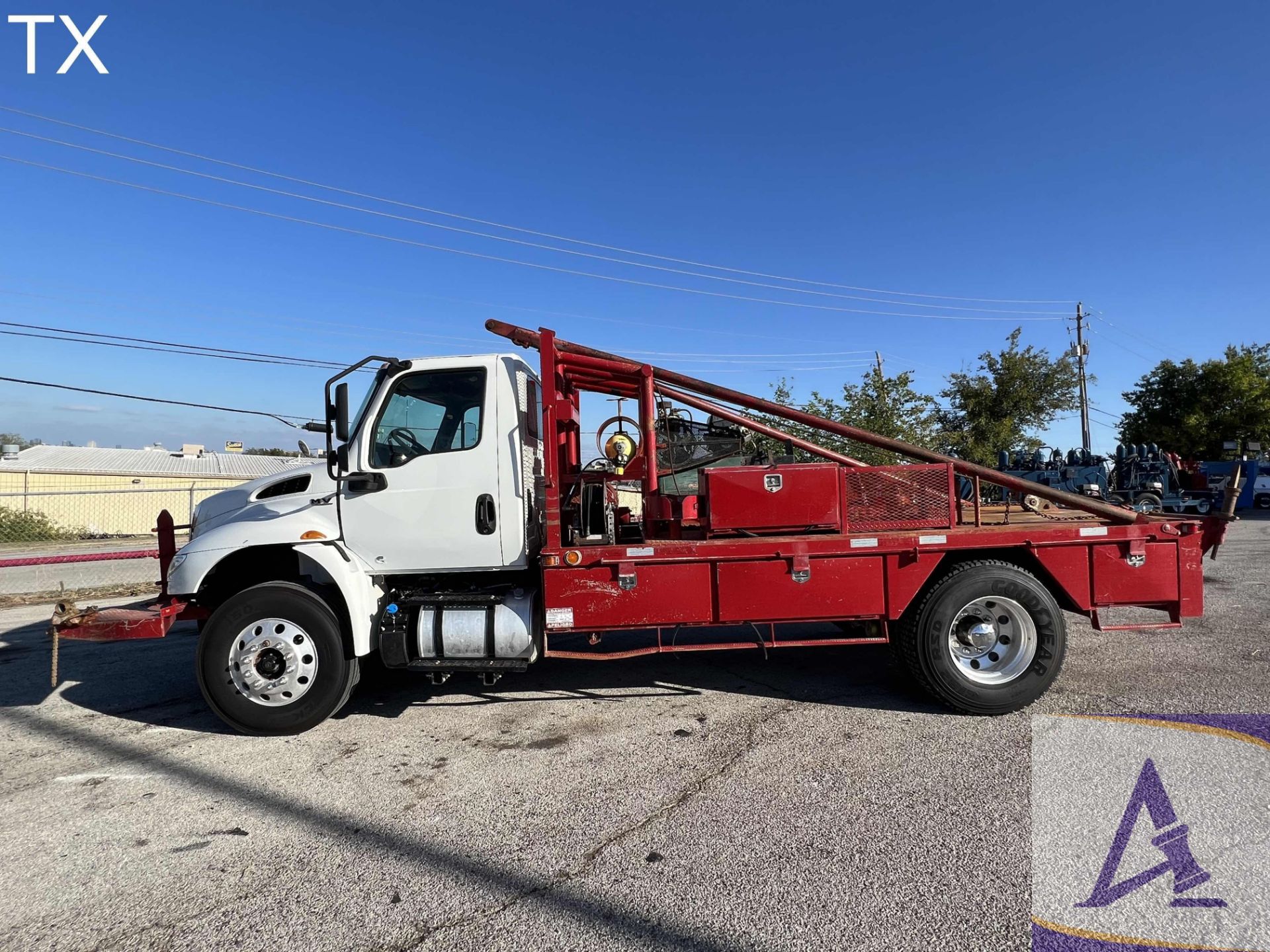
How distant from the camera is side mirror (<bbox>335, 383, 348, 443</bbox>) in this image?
4.38 m

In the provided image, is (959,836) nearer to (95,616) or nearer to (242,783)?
(242,783)

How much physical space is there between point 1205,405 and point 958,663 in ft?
116

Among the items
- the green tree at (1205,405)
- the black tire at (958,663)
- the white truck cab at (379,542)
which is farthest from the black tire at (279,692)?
the green tree at (1205,405)

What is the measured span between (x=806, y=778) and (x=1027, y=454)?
2267 centimetres

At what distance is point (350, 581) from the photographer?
468 centimetres

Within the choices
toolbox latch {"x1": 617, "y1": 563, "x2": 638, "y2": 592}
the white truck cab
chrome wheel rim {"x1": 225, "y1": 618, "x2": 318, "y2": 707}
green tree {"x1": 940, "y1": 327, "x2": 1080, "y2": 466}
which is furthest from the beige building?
green tree {"x1": 940, "y1": 327, "x2": 1080, "y2": 466}

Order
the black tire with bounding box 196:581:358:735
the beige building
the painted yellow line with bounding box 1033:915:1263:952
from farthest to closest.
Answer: the beige building, the black tire with bounding box 196:581:358:735, the painted yellow line with bounding box 1033:915:1263:952

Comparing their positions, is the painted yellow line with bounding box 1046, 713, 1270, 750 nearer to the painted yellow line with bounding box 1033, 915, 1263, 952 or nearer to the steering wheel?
the painted yellow line with bounding box 1033, 915, 1263, 952

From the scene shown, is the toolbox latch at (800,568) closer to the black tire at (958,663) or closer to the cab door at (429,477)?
the black tire at (958,663)

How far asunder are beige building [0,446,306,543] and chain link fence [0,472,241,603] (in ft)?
0.16

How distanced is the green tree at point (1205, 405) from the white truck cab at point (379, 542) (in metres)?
35.8

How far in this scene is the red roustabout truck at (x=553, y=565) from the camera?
459cm

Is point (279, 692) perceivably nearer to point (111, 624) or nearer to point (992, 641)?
point (111, 624)

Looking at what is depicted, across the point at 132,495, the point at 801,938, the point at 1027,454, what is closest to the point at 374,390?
the point at 801,938
